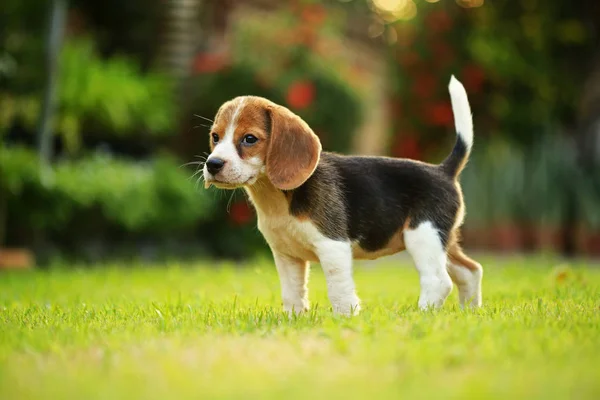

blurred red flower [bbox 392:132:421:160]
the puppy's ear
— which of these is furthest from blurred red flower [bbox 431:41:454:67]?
the puppy's ear

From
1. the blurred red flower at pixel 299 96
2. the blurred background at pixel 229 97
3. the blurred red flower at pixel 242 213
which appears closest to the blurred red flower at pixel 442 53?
the blurred background at pixel 229 97

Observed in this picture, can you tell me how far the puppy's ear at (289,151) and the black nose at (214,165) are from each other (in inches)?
12.2

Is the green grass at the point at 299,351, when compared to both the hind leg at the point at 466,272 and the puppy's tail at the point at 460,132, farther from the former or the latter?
the puppy's tail at the point at 460,132

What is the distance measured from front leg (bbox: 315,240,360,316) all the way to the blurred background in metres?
5.49

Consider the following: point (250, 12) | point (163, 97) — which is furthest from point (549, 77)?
point (163, 97)

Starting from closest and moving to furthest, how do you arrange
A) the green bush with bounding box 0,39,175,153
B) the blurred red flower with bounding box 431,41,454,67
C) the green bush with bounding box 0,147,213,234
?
the green bush with bounding box 0,147,213,234
the green bush with bounding box 0,39,175,153
the blurred red flower with bounding box 431,41,454,67

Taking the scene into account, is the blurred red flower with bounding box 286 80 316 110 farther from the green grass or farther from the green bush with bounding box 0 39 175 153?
the green grass

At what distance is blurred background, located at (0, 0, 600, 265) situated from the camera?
10625 mm

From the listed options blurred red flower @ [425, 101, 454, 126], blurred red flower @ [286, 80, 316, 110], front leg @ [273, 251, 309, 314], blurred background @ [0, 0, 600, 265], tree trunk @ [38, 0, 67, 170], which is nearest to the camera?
front leg @ [273, 251, 309, 314]

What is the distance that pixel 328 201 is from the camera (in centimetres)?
519

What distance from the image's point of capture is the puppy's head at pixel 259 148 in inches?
196

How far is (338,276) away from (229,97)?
284 inches

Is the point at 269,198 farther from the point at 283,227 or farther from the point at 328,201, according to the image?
the point at 328,201

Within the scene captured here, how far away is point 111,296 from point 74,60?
18.0 feet
